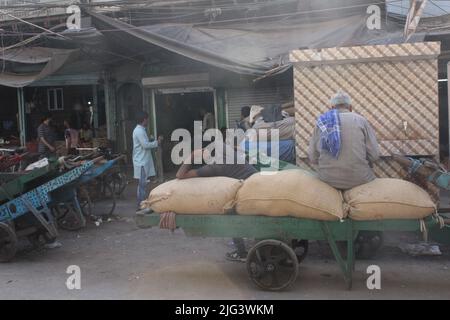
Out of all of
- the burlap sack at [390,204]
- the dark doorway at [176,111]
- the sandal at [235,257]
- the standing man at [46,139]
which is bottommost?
the sandal at [235,257]

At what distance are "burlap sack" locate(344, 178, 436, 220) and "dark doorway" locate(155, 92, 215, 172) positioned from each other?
8.42 meters

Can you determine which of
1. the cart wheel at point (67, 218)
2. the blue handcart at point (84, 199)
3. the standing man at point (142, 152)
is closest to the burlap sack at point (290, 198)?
the blue handcart at point (84, 199)

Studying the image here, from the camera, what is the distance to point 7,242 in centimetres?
611

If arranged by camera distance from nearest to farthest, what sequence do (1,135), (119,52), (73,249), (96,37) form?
(73,249) → (96,37) → (119,52) → (1,135)

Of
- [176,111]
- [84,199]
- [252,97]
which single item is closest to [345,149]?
[84,199]

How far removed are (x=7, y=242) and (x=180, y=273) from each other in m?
2.28

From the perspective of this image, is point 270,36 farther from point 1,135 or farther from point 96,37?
point 1,135

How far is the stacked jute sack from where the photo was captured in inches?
176

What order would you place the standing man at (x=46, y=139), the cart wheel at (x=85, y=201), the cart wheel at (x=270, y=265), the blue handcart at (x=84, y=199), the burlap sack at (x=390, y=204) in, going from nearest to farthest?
the burlap sack at (x=390, y=204)
the cart wheel at (x=270, y=265)
the blue handcart at (x=84, y=199)
the cart wheel at (x=85, y=201)
the standing man at (x=46, y=139)

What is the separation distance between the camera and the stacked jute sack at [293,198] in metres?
4.47

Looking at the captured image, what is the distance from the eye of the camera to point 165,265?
5.82 meters

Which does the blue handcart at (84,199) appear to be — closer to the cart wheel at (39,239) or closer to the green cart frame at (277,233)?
the cart wheel at (39,239)
